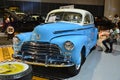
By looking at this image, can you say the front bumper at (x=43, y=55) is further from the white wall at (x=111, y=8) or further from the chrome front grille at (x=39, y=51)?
the white wall at (x=111, y=8)

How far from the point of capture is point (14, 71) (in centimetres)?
415

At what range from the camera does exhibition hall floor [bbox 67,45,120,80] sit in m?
5.44

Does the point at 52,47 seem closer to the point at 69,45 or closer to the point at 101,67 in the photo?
the point at 69,45

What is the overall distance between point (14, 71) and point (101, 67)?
2.91 m

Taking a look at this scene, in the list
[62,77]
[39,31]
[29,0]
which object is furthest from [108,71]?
[29,0]

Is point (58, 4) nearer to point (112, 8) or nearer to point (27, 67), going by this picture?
point (112, 8)

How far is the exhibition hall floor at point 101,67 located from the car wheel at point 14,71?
1.47 m

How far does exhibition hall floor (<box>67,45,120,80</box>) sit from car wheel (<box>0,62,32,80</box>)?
1.47m

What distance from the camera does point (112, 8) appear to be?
15344 millimetres

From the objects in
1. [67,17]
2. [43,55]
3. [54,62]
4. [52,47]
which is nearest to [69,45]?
[52,47]

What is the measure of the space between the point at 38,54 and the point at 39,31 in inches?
22.7

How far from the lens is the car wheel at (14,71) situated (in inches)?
153

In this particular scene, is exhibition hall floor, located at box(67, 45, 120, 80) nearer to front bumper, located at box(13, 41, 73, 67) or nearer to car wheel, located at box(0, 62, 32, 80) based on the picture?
front bumper, located at box(13, 41, 73, 67)

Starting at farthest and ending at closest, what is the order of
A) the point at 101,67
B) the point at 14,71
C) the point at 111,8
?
the point at 111,8, the point at 101,67, the point at 14,71
